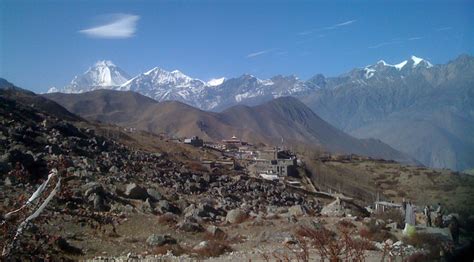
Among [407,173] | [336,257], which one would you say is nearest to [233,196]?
[336,257]

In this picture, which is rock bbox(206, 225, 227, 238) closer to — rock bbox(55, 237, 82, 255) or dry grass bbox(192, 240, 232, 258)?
dry grass bbox(192, 240, 232, 258)

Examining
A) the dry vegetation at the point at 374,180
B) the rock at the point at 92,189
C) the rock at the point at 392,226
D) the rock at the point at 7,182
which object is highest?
the rock at the point at 7,182

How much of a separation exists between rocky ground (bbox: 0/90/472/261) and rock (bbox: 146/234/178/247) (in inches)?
1.5

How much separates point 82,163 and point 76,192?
914 cm

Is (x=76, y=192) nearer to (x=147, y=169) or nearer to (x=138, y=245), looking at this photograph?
(x=138, y=245)

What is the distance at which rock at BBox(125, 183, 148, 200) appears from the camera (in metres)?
23.5

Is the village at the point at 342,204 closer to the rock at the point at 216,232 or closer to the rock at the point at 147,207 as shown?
the rock at the point at 216,232

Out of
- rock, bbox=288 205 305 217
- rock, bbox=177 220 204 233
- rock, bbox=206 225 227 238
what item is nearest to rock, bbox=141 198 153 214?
rock, bbox=177 220 204 233

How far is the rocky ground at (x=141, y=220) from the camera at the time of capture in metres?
6.87

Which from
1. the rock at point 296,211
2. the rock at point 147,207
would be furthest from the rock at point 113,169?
the rock at point 296,211

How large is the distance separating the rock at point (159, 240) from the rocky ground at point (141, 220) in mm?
38

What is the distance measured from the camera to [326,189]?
7638cm

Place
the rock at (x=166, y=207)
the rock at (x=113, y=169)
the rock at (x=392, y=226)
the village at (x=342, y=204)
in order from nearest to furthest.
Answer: the village at (x=342, y=204)
the rock at (x=392, y=226)
the rock at (x=166, y=207)
the rock at (x=113, y=169)

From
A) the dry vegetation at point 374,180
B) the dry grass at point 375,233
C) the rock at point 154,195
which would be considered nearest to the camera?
the dry grass at point 375,233
